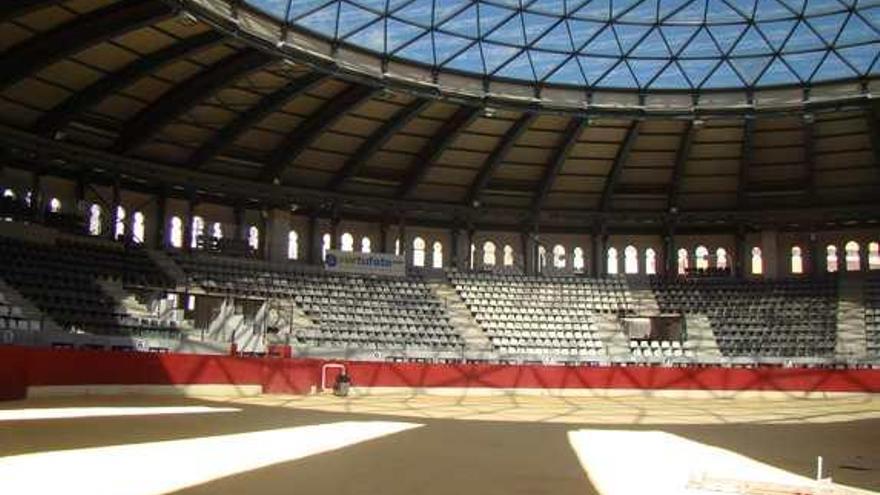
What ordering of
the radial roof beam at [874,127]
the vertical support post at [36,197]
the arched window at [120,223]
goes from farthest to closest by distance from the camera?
1. the arched window at [120,223]
2. the radial roof beam at [874,127]
3. the vertical support post at [36,197]

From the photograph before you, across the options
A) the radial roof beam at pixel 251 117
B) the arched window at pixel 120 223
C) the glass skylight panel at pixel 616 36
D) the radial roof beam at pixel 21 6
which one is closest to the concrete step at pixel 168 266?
the arched window at pixel 120 223

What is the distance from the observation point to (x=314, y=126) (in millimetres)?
45156

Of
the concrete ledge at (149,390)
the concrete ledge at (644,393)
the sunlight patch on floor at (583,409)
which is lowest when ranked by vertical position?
the concrete ledge at (644,393)

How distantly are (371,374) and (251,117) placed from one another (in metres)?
13.9

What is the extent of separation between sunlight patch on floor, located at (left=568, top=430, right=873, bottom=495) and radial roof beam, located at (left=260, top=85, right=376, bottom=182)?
23.6 m

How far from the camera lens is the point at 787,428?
88.8ft

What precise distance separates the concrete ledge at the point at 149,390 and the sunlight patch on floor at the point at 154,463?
46.6 feet

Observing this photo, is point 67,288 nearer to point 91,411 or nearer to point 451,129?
point 91,411

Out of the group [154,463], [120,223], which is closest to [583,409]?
[154,463]

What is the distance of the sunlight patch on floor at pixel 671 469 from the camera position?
40.3 feet

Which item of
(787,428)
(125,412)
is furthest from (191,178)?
(787,428)

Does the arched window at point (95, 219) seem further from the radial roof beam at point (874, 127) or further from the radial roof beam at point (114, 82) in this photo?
the radial roof beam at point (874, 127)

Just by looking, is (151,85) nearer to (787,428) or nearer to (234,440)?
(234,440)

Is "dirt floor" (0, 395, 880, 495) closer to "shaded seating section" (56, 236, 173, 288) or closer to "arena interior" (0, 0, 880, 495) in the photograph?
"arena interior" (0, 0, 880, 495)
